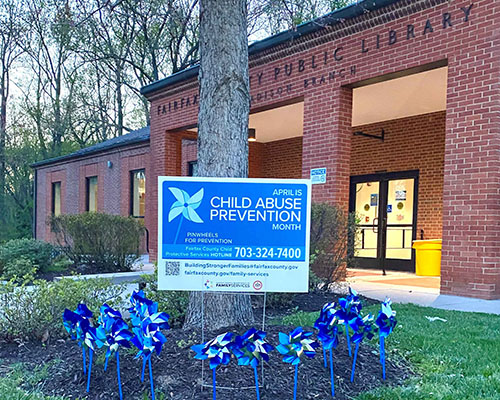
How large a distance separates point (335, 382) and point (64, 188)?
20372 millimetres

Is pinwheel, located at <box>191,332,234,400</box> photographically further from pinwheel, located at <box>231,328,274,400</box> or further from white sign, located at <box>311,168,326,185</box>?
white sign, located at <box>311,168,326,185</box>

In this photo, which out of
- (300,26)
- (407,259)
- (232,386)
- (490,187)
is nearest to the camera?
(232,386)

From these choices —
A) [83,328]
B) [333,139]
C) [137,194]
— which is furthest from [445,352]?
[137,194]

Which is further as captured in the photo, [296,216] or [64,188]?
[64,188]

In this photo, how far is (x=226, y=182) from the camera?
9.48 ft

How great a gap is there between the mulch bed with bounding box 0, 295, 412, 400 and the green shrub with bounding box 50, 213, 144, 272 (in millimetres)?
5852

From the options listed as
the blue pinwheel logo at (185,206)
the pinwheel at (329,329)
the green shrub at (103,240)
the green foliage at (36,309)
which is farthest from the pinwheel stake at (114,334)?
the green shrub at (103,240)

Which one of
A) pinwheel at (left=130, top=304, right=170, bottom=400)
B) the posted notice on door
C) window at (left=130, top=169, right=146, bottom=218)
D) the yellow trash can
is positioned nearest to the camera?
pinwheel at (left=130, top=304, right=170, bottom=400)

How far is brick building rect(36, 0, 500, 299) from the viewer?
623cm

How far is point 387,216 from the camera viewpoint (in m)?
11.3

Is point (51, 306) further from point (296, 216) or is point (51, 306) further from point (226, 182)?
point (296, 216)

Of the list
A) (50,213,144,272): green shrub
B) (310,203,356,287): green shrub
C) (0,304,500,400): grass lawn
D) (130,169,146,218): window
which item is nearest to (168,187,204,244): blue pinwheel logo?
(0,304,500,400): grass lawn

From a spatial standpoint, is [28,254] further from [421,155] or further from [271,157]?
[421,155]

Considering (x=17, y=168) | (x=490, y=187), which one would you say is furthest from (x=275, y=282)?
(x=17, y=168)
